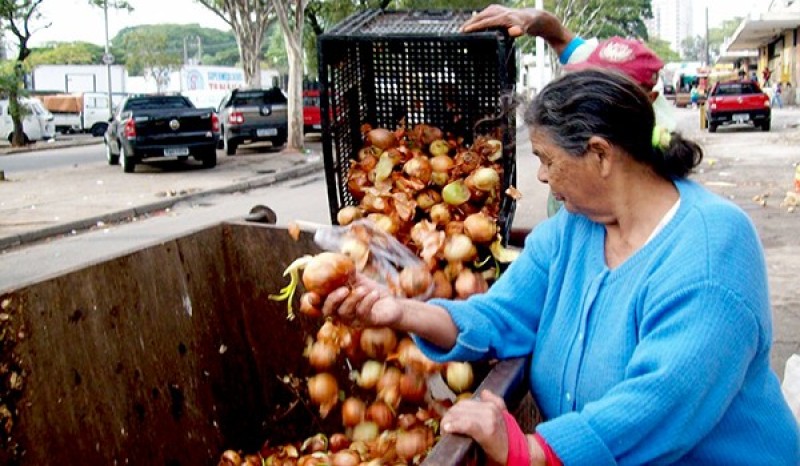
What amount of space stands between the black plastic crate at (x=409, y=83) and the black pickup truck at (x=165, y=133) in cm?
1535

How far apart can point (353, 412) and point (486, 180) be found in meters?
1.01

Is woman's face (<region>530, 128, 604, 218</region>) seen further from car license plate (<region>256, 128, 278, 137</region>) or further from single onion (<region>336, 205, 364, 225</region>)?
car license plate (<region>256, 128, 278, 137</region>)

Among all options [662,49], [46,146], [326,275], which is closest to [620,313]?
[326,275]

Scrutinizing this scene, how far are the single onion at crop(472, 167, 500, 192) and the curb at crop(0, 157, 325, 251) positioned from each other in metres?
5.37

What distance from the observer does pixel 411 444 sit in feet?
8.80

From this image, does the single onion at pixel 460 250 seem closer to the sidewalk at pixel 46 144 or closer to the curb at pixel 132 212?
the curb at pixel 132 212

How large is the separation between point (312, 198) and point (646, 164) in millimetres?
12244

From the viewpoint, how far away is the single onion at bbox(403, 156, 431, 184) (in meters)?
3.46

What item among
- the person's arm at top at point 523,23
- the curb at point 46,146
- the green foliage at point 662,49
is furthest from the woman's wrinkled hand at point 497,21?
the green foliage at point 662,49

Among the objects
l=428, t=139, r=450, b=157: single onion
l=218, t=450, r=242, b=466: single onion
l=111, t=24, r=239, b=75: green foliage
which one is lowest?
l=218, t=450, r=242, b=466: single onion

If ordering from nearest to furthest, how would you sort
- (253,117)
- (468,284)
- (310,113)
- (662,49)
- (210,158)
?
(468,284) → (210,158) → (253,117) → (310,113) → (662,49)

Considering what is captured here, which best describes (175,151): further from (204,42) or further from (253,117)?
(204,42)

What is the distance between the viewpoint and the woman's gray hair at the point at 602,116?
196cm

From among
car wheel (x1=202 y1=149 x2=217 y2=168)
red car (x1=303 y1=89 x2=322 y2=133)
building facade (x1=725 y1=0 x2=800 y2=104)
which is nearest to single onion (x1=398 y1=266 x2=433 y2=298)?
car wheel (x1=202 y1=149 x2=217 y2=168)
